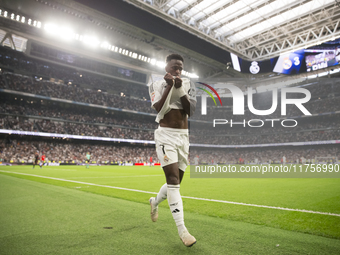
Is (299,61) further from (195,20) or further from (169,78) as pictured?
(169,78)

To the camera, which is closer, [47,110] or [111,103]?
[47,110]

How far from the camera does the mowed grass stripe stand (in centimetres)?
245

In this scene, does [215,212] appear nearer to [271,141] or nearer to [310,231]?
[310,231]

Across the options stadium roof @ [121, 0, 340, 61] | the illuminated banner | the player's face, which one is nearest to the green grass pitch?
the player's face

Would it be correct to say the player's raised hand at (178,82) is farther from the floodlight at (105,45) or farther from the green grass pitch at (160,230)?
the floodlight at (105,45)

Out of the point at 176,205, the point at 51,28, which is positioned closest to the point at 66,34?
the point at 51,28

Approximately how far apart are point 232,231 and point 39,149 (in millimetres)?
39117

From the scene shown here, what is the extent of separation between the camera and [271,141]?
50.0m

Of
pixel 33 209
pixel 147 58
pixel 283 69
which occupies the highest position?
pixel 147 58

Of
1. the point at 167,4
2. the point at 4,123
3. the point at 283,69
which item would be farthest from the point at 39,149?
the point at 283,69

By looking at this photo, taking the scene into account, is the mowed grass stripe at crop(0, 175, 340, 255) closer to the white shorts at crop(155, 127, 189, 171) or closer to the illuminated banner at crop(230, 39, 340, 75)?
the white shorts at crop(155, 127, 189, 171)

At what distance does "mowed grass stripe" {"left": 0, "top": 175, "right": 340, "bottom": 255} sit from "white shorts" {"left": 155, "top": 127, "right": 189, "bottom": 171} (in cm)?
91

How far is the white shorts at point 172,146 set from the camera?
2871 mm

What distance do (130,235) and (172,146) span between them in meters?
1.21
